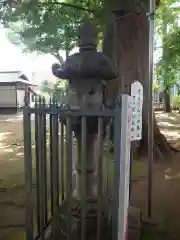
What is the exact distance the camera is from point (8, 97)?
2498 centimetres

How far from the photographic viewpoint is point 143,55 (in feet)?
22.8

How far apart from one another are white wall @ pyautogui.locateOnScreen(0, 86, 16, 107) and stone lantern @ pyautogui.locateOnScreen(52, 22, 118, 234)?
2286 centimetres

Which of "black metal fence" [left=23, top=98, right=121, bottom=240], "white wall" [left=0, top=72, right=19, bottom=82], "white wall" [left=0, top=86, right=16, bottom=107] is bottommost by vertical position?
"black metal fence" [left=23, top=98, right=121, bottom=240]

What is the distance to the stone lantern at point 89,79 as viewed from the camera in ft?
9.22

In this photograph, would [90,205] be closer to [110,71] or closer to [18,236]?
[18,236]

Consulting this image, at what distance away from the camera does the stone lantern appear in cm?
281

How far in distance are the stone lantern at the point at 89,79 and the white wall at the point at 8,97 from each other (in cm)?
2286

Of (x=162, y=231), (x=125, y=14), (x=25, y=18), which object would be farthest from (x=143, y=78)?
(x=162, y=231)

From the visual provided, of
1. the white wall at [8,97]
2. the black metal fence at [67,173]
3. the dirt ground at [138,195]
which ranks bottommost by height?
the dirt ground at [138,195]

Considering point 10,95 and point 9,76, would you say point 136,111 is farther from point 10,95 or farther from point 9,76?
point 9,76

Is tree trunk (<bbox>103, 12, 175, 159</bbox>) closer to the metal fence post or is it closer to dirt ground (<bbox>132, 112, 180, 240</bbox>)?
dirt ground (<bbox>132, 112, 180, 240</bbox>)

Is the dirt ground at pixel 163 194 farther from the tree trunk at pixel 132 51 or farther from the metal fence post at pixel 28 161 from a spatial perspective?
the metal fence post at pixel 28 161

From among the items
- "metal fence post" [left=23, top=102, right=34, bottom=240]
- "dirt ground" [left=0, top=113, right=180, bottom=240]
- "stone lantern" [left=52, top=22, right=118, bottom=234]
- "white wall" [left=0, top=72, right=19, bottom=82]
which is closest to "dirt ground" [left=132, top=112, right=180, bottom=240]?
"dirt ground" [left=0, top=113, right=180, bottom=240]

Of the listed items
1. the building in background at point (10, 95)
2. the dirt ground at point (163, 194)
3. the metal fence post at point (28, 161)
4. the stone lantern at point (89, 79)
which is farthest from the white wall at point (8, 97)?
the metal fence post at point (28, 161)
